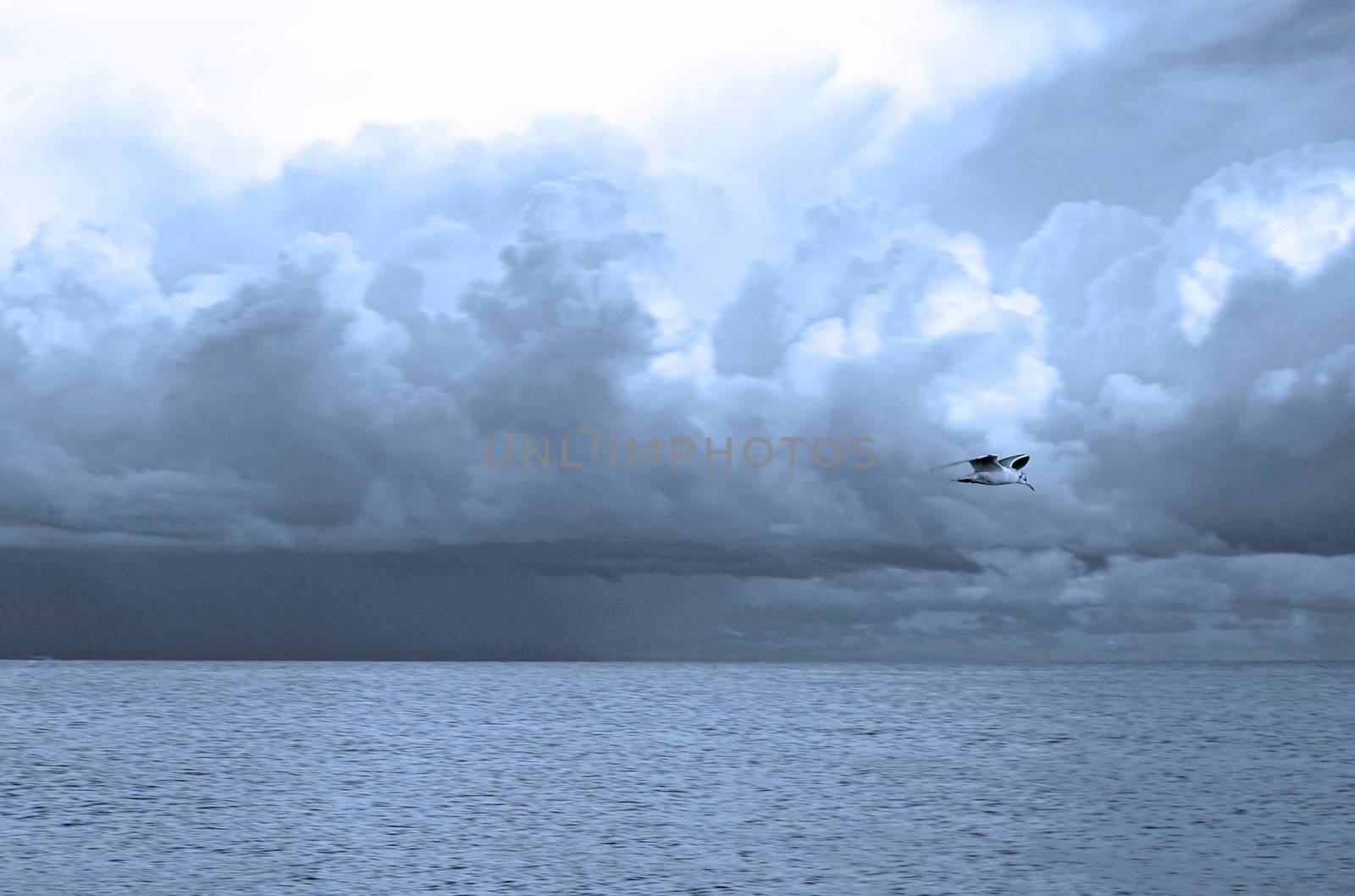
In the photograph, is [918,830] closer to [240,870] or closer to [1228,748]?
[240,870]

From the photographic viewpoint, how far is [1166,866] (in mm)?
58406

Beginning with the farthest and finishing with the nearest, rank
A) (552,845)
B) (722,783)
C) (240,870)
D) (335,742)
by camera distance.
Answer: (335,742)
(722,783)
(552,845)
(240,870)

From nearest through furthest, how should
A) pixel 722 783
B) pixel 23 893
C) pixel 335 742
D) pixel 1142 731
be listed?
pixel 23 893 → pixel 722 783 → pixel 335 742 → pixel 1142 731

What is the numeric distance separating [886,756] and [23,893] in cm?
8198

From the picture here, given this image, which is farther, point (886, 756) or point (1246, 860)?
point (886, 756)

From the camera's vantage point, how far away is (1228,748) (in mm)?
125812

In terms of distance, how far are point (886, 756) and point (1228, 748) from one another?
34496 mm

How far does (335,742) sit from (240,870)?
82.7 meters

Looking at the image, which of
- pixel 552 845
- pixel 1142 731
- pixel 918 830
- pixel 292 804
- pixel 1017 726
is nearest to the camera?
pixel 552 845

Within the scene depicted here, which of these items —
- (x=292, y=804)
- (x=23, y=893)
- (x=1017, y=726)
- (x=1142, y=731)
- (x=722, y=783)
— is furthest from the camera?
(x=1017, y=726)

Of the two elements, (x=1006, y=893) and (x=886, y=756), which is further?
(x=886, y=756)

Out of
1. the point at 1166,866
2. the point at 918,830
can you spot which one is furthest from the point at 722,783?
the point at 1166,866

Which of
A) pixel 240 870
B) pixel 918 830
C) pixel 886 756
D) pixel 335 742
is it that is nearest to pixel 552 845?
pixel 240 870

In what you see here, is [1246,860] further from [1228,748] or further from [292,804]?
[1228,748]
